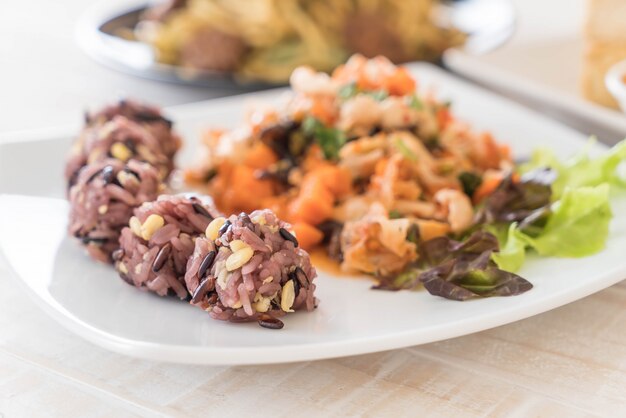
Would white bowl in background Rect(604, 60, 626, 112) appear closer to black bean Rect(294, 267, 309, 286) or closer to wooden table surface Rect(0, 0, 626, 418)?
wooden table surface Rect(0, 0, 626, 418)

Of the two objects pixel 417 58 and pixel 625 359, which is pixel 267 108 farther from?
pixel 417 58

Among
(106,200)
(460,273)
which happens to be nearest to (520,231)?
(460,273)

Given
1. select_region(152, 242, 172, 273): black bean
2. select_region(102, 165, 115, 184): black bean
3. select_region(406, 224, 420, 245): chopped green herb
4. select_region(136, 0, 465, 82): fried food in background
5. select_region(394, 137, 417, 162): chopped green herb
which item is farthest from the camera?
select_region(136, 0, 465, 82): fried food in background

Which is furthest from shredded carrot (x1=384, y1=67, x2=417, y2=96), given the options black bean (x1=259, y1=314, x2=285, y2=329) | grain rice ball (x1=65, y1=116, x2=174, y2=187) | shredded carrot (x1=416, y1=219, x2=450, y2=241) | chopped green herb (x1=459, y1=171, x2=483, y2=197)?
black bean (x1=259, y1=314, x2=285, y2=329)

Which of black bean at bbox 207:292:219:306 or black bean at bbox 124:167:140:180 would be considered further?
black bean at bbox 124:167:140:180

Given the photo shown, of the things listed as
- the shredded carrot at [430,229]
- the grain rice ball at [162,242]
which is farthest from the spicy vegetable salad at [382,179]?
the grain rice ball at [162,242]

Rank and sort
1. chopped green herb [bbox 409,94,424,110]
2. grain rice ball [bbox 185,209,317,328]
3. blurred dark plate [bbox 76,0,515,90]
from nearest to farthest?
grain rice ball [bbox 185,209,317,328], chopped green herb [bbox 409,94,424,110], blurred dark plate [bbox 76,0,515,90]
